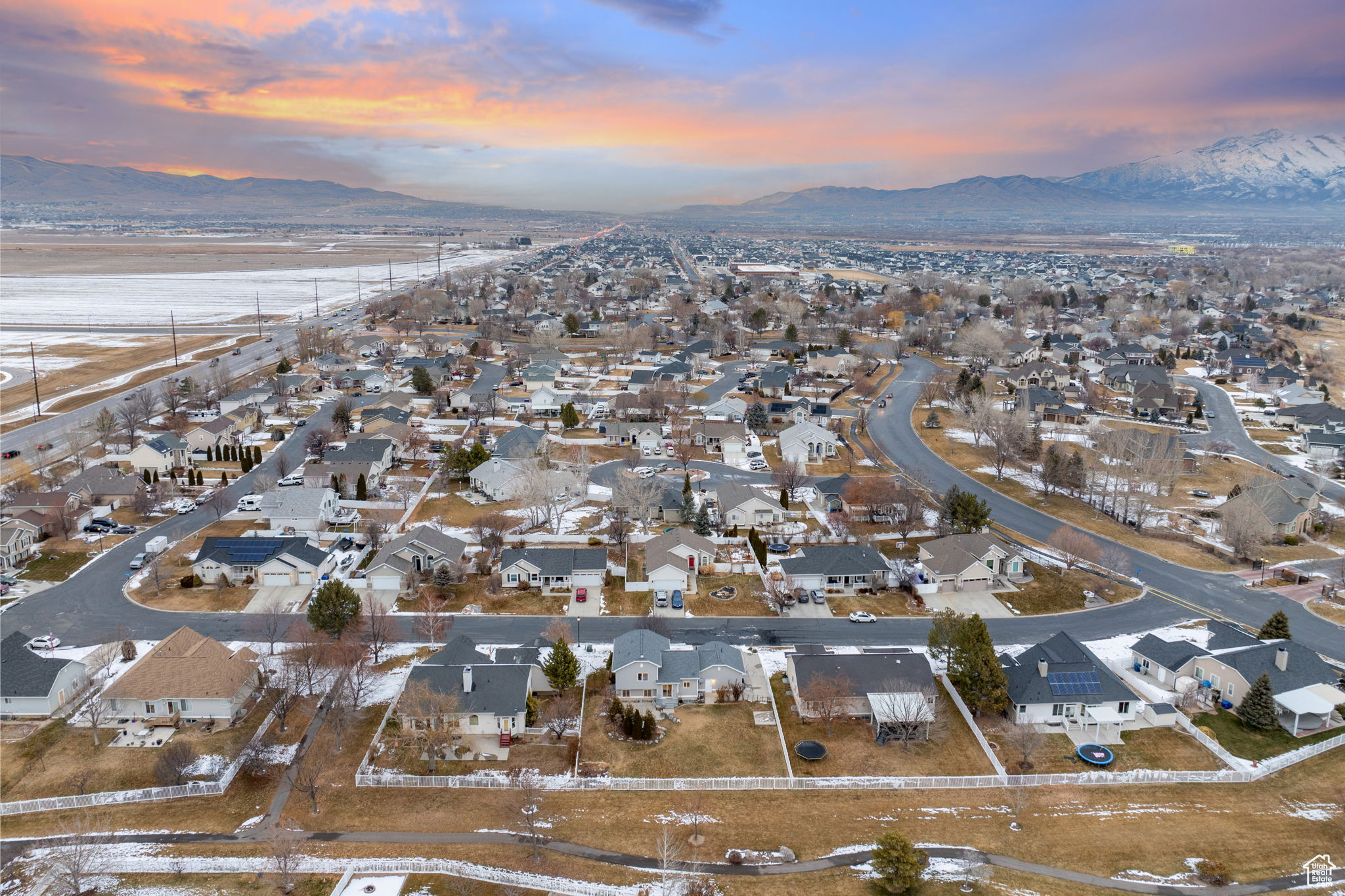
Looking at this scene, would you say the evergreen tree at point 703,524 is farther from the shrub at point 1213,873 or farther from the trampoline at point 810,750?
the shrub at point 1213,873

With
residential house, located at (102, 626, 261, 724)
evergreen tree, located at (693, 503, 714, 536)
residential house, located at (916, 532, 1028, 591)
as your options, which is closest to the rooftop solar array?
residential house, located at (916, 532, 1028, 591)

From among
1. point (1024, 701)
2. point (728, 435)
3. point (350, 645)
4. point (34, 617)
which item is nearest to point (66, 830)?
point (350, 645)

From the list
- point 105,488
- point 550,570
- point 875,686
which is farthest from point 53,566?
point 875,686

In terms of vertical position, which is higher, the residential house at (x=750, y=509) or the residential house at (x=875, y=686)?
the residential house at (x=750, y=509)

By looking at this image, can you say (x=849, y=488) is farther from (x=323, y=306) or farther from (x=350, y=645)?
(x=323, y=306)

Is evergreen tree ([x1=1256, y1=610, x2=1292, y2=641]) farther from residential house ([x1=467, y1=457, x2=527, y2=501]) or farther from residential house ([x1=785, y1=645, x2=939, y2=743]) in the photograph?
residential house ([x1=467, y1=457, x2=527, y2=501])

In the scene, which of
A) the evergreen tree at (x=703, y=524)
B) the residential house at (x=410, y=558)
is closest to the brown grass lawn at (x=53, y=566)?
the residential house at (x=410, y=558)
